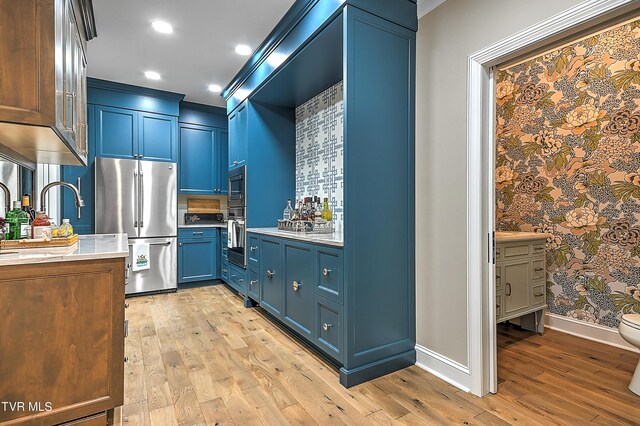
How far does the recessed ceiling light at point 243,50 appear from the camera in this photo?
10.7 ft

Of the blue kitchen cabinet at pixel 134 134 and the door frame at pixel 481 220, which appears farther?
the blue kitchen cabinet at pixel 134 134

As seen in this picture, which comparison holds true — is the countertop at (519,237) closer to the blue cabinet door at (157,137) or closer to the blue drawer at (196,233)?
the blue drawer at (196,233)

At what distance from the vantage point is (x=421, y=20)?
2.35 m

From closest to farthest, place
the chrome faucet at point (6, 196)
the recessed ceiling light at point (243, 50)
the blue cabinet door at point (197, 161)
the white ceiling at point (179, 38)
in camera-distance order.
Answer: the chrome faucet at point (6, 196), the white ceiling at point (179, 38), the recessed ceiling light at point (243, 50), the blue cabinet door at point (197, 161)

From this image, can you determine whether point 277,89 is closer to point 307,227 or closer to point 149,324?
point 307,227

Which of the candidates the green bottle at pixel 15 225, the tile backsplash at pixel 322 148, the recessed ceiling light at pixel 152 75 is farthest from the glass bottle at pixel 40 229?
the recessed ceiling light at pixel 152 75

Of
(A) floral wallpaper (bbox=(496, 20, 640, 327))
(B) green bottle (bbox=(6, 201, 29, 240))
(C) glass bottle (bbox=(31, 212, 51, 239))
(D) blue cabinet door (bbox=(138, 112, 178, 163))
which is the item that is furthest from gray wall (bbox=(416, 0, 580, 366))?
(D) blue cabinet door (bbox=(138, 112, 178, 163))

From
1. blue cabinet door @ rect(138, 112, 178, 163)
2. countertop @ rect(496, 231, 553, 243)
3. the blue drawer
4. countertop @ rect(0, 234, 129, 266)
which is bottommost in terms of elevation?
the blue drawer

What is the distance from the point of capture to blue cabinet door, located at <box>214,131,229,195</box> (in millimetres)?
5098

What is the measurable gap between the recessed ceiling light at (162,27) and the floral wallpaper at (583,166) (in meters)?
3.23

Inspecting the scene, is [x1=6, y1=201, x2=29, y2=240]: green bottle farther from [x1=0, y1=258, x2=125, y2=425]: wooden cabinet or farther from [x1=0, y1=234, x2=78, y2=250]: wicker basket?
[x1=0, y1=258, x2=125, y2=425]: wooden cabinet

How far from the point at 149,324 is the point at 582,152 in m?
4.27

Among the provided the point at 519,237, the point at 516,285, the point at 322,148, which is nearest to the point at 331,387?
the point at 516,285

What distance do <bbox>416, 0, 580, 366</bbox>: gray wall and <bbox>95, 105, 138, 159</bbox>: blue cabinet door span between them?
3715 mm
